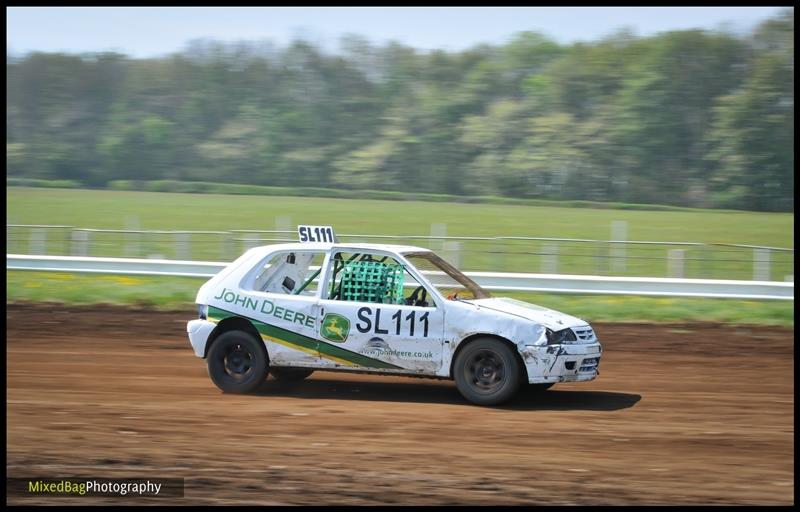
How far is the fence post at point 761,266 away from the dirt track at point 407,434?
7.11 m

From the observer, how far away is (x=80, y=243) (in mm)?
23078

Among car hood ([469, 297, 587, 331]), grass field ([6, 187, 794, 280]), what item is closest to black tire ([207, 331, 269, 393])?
car hood ([469, 297, 587, 331])

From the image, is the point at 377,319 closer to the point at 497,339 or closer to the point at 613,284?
the point at 497,339

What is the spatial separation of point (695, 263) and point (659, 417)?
495 inches

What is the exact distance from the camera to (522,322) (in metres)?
9.16

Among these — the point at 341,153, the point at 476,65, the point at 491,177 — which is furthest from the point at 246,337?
the point at 476,65

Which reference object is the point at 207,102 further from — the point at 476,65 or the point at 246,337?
the point at 246,337

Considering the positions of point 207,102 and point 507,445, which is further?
point 207,102

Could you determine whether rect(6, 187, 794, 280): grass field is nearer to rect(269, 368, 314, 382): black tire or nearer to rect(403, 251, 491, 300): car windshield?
rect(269, 368, 314, 382): black tire

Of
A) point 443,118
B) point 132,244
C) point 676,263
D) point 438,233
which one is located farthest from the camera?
point 443,118

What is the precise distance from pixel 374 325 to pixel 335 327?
0.41m

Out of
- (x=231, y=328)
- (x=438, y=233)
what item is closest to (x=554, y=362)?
(x=231, y=328)

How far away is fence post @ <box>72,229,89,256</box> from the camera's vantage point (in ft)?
73.6

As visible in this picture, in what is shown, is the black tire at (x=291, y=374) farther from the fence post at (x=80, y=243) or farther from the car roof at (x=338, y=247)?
the fence post at (x=80, y=243)
